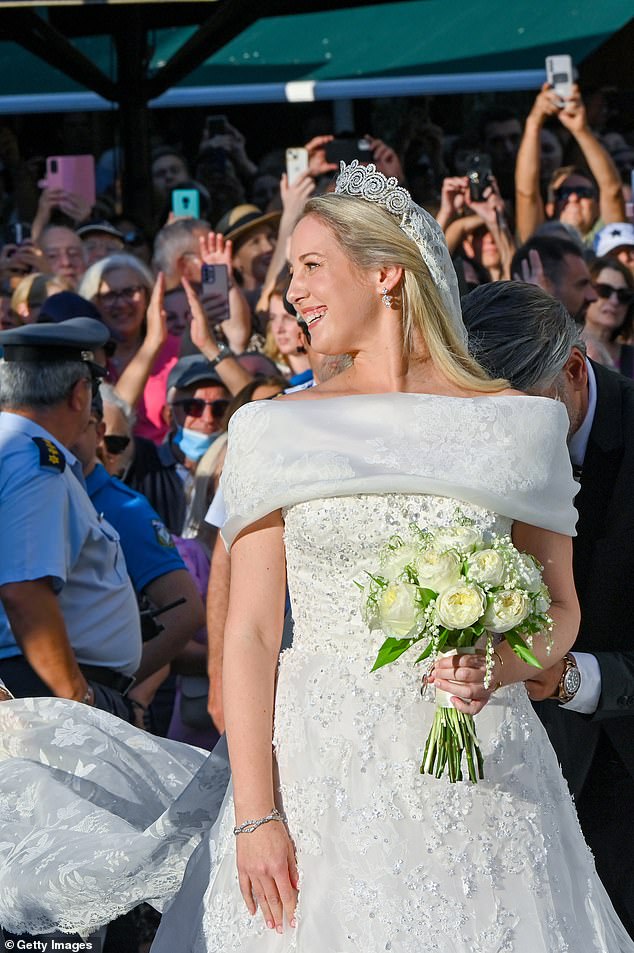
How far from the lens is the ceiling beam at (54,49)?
837 centimetres

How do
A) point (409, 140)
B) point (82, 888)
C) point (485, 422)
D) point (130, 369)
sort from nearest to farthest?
point (485, 422) < point (82, 888) < point (130, 369) < point (409, 140)

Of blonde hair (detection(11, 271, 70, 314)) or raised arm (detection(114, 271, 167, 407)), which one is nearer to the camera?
raised arm (detection(114, 271, 167, 407))

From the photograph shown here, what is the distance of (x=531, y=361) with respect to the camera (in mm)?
3117

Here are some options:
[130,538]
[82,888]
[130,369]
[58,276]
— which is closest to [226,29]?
[58,276]

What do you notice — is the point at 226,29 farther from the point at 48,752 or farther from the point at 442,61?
the point at 48,752

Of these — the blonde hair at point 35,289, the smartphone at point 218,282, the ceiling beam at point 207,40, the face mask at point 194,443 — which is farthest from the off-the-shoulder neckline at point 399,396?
the ceiling beam at point 207,40

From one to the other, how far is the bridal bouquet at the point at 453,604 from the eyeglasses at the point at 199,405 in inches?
154

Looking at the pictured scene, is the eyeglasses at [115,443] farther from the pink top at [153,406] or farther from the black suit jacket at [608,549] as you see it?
the black suit jacket at [608,549]

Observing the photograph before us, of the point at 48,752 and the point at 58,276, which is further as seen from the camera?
the point at 58,276

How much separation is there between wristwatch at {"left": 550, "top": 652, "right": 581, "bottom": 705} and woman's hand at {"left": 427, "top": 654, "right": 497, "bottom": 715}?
51 cm

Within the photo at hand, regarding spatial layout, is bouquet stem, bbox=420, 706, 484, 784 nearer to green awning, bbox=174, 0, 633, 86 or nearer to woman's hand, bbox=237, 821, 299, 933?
woman's hand, bbox=237, 821, 299, 933

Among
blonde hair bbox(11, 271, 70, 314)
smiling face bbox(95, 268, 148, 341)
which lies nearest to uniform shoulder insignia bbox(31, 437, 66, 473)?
blonde hair bbox(11, 271, 70, 314)

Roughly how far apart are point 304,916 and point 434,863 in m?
0.26

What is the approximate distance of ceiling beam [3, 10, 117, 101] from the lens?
837 cm
